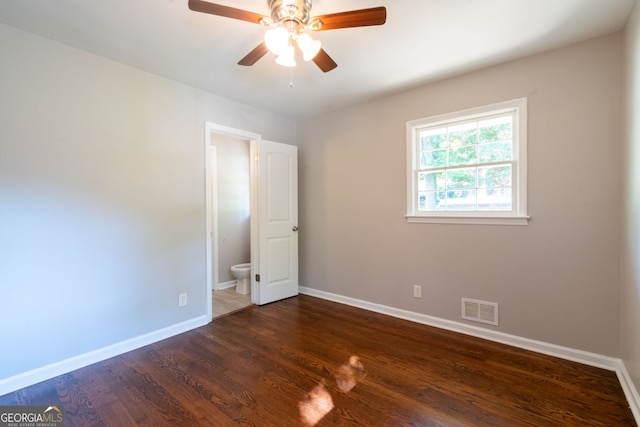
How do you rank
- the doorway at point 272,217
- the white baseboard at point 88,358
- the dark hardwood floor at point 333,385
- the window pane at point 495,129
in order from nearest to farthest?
the dark hardwood floor at point 333,385 → the white baseboard at point 88,358 → the window pane at point 495,129 → the doorway at point 272,217

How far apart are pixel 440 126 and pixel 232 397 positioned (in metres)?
2.97

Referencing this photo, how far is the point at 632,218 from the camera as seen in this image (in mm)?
1824

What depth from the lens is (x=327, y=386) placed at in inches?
78.2

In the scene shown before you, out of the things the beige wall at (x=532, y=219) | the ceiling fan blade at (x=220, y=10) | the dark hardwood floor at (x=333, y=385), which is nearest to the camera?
the ceiling fan blade at (x=220, y=10)

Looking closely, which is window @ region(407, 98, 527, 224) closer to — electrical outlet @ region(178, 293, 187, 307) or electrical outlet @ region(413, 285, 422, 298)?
electrical outlet @ region(413, 285, 422, 298)

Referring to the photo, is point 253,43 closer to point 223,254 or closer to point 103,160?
point 103,160

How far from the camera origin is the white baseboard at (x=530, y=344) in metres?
1.86

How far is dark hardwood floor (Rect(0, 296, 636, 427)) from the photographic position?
67.1 inches

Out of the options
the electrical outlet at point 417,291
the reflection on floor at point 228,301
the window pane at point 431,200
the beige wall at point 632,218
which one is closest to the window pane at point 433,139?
the window pane at point 431,200

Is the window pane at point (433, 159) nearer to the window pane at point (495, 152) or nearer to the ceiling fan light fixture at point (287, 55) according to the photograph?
the window pane at point (495, 152)

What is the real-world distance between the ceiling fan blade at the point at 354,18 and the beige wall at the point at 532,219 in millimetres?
1625

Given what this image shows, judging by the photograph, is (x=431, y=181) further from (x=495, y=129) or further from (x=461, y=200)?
(x=495, y=129)

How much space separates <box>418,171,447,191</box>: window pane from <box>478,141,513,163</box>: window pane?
381 mm

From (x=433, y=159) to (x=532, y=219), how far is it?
1.05 metres
